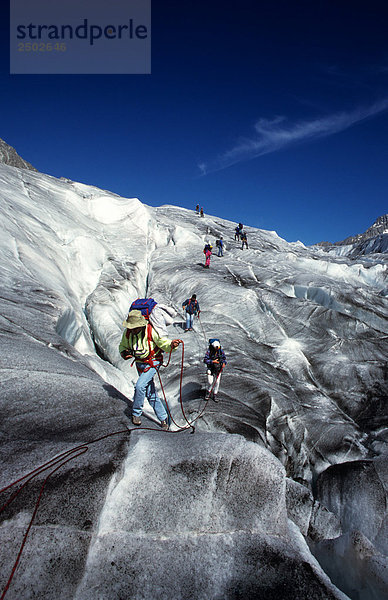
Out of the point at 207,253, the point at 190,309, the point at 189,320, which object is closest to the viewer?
the point at 190,309

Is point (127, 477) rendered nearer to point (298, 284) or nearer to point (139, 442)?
point (139, 442)

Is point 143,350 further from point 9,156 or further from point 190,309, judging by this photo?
point 9,156

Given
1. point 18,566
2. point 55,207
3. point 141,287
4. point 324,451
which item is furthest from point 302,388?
point 55,207

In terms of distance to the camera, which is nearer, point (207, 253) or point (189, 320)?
point (189, 320)

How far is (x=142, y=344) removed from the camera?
6.02 meters

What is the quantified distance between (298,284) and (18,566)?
20798 mm

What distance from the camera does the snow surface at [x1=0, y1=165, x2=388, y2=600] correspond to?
12.0 ft

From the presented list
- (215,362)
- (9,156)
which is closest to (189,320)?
(215,362)

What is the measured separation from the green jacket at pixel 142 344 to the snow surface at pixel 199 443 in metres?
1.50

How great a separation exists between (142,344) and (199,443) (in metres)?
2.21

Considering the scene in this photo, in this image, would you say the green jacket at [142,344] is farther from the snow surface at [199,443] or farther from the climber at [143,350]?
the snow surface at [199,443]

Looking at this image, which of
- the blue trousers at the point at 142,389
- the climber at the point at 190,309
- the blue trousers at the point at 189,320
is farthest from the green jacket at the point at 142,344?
the blue trousers at the point at 189,320

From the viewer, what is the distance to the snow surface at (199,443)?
3666 mm

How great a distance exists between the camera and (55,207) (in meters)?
24.1
